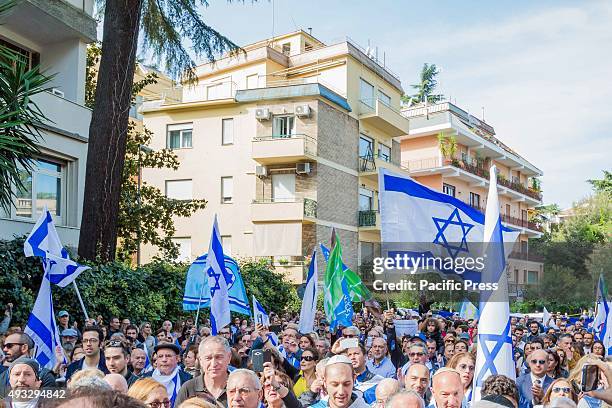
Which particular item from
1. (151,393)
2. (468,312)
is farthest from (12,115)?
(468,312)

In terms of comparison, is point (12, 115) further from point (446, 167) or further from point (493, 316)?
point (446, 167)

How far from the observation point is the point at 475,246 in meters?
8.92

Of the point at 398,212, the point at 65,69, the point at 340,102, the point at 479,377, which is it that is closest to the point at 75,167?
the point at 65,69

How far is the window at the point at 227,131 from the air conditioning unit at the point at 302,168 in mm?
3671

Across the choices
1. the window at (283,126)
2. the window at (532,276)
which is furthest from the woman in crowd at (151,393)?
the window at (532,276)

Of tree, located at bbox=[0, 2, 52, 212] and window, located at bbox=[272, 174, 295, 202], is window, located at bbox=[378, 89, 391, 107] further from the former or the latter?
tree, located at bbox=[0, 2, 52, 212]

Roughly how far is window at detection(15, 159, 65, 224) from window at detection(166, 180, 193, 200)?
16306 millimetres

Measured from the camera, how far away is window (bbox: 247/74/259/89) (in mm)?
34753


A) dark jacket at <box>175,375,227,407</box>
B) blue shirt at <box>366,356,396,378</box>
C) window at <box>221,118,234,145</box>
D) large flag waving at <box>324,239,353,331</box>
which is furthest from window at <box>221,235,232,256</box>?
dark jacket at <box>175,375,227,407</box>

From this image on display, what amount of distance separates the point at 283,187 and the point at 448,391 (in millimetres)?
27318

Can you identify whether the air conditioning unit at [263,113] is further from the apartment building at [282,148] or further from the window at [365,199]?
the window at [365,199]

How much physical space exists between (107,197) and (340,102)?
1910cm

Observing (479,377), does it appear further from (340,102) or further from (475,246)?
(340,102)

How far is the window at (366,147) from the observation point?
3594 centimetres
